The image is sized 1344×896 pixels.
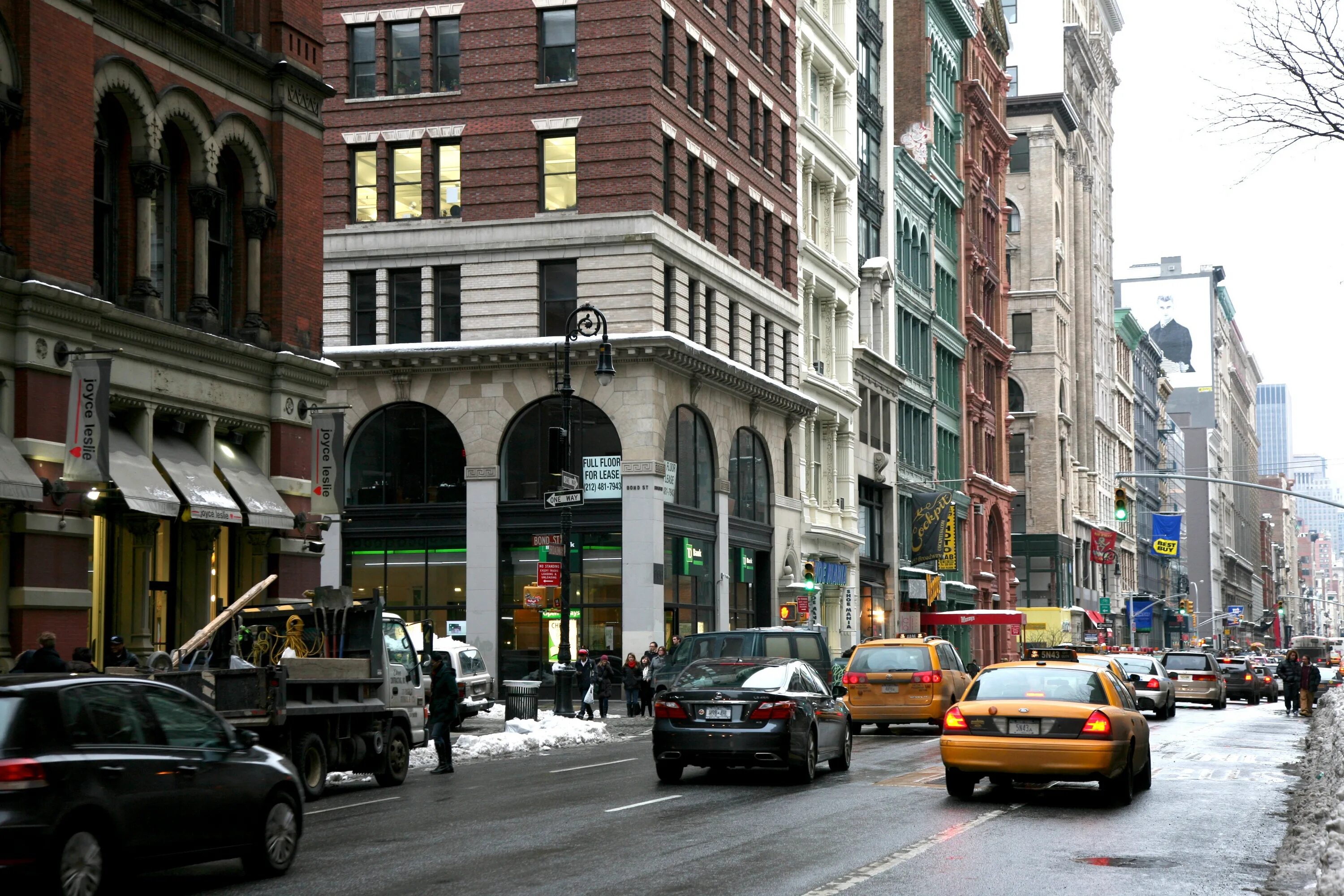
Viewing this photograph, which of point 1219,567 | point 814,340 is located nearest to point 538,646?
point 814,340

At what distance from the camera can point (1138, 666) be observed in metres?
41.9

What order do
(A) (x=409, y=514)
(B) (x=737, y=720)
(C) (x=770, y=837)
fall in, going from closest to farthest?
(C) (x=770, y=837), (B) (x=737, y=720), (A) (x=409, y=514)

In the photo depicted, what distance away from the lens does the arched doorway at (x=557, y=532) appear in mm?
46000

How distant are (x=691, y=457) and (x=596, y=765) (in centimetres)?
2437

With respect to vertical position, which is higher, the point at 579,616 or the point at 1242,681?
Result: the point at 579,616

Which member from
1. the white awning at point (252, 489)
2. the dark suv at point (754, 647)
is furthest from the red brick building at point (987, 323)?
the white awning at point (252, 489)

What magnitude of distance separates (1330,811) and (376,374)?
117ft

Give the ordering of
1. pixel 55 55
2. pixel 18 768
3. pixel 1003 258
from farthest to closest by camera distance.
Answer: pixel 1003 258, pixel 55 55, pixel 18 768

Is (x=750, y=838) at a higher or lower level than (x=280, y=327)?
lower

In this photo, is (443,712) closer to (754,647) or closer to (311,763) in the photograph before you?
(311,763)

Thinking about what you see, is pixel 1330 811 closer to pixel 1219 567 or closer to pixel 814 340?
pixel 814 340

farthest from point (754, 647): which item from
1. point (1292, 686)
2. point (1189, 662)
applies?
point (1292, 686)

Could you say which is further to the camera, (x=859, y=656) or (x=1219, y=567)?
(x=1219, y=567)

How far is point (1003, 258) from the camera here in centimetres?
9919
